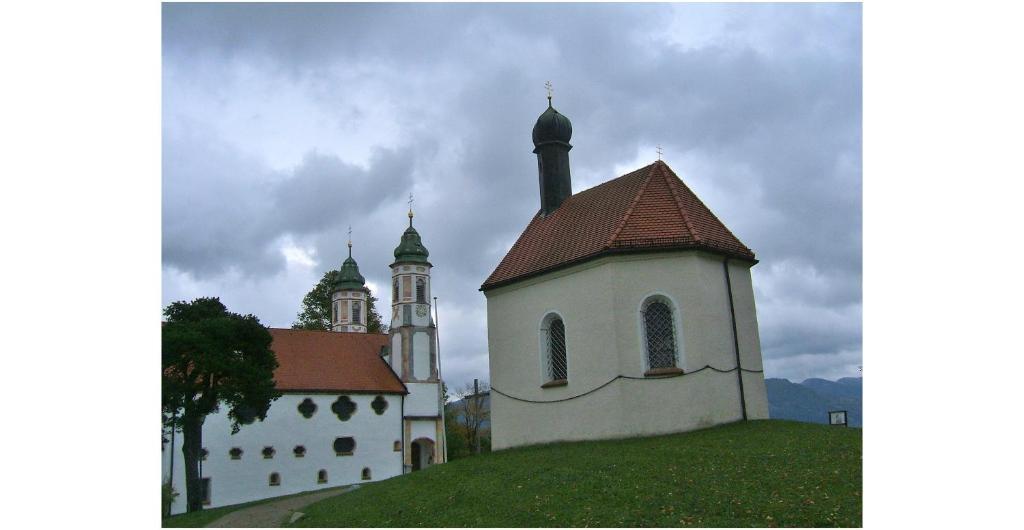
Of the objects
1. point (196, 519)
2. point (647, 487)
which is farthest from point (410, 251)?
point (647, 487)

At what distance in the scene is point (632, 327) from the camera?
17828mm

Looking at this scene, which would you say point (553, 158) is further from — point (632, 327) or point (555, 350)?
point (632, 327)

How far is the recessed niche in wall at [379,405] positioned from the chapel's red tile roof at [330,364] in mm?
416

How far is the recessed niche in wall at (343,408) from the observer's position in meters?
35.0

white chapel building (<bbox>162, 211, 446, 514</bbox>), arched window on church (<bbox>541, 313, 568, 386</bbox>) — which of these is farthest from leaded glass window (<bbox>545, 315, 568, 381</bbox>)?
white chapel building (<bbox>162, 211, 446, 514</bbox>)

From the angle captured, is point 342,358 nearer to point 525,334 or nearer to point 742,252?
point 525,334

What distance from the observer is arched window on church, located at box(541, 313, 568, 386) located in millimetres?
19359

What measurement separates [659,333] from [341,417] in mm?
21289

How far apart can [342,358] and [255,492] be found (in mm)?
7711

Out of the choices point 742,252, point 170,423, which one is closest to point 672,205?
point 742,252

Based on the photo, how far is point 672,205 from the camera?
19.3 metres

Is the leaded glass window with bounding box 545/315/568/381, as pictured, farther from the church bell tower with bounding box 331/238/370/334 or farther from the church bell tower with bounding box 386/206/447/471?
the church bell tower with bounding box 331/238/370/334

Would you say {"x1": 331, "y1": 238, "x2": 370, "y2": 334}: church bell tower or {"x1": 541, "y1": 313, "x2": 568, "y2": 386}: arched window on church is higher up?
{"x1": 331, "y1": 238, "x2": 370, "y2": 334}: church bell tower

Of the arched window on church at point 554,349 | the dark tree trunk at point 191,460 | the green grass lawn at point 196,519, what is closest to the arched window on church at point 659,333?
the arched window on church at point 554,349
